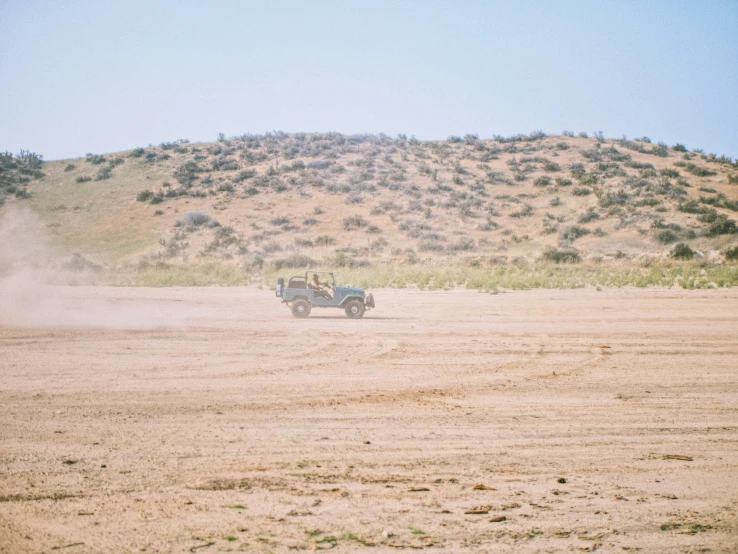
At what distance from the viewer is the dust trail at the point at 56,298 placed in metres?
22.3

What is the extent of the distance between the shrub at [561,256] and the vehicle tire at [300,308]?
29.8 metres

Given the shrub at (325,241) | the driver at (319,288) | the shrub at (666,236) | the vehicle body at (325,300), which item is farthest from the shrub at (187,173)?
the vehicle body at (325,300)

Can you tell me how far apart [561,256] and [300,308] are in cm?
3082

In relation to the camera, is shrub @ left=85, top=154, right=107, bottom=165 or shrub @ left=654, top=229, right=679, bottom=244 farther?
shrub @ left=85, top=154, right=107, bottom=165

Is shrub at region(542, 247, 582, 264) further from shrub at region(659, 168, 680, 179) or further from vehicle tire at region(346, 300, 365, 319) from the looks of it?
shrub at region(659, 168, 680, 179)

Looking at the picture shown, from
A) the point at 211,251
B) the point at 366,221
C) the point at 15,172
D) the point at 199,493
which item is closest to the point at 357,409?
the point at 199,493

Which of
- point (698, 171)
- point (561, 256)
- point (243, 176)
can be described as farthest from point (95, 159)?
point (698, 171)

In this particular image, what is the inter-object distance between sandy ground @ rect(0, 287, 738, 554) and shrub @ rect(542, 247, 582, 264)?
31.6m

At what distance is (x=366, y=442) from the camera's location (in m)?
8.88

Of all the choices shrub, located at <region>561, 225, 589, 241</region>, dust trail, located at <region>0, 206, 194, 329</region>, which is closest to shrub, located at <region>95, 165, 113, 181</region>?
dust trail, located at <region>0, 206, 194, 329</region>

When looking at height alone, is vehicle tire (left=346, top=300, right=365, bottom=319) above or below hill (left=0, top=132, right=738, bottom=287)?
below

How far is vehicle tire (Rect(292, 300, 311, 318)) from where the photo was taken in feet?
79.7

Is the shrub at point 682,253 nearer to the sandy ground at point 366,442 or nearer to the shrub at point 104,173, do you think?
the sandy ground at point 366,442

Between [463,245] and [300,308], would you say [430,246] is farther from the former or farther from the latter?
[300,308]
